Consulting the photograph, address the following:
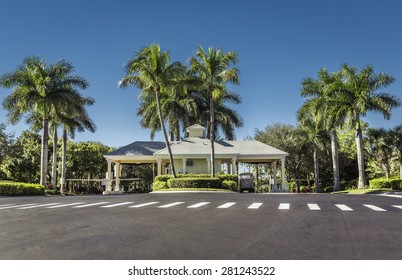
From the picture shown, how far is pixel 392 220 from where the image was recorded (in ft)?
34.7

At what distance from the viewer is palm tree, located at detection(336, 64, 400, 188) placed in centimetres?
3719

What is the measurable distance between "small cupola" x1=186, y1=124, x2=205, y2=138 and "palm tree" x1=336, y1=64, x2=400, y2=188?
636 inches

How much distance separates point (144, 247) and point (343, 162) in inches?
2239

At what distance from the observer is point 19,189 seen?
32.5m

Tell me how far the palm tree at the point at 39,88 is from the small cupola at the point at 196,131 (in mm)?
14345

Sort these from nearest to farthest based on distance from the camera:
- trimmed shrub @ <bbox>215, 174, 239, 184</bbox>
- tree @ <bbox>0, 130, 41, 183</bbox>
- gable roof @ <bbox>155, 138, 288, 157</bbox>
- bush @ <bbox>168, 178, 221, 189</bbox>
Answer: bush @ <bbox>168, 178, 221, 189</bbox> < trimmed shrub @ <bbox>215, 174, 239, 184</bbox> < gable roof @ <bbox>155, 138, 288, 157</bbox> < tree @ <bbox>0, 130, 41, 183</bbox>

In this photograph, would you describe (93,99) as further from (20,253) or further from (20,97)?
(20,253)

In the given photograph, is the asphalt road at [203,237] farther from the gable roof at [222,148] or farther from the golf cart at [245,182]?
the gable roof at [222,148]

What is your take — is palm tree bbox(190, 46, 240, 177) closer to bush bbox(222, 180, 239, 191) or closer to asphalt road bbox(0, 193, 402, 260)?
bush bbox(222, 180, 239, 191)

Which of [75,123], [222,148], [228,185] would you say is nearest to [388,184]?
[228,185]

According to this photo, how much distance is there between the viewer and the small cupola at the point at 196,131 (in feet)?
156

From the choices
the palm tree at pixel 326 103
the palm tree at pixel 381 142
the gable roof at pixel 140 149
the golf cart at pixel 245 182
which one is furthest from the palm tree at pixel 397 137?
the gable roof at pixel 140 149

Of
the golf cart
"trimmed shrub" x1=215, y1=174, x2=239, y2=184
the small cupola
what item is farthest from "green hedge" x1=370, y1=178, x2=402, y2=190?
the small cupola

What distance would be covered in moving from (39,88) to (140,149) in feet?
46.5
